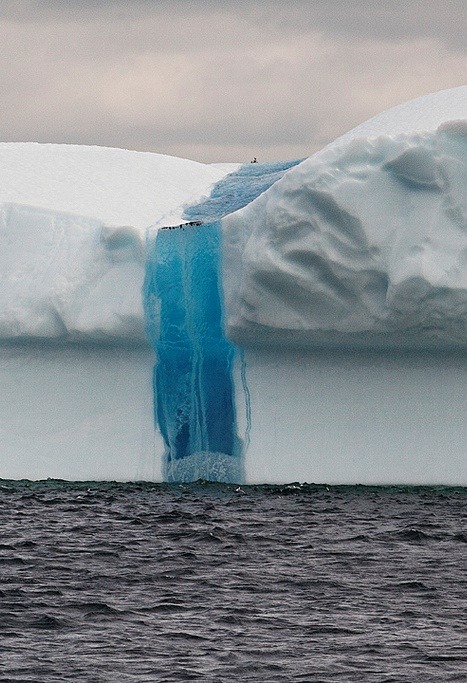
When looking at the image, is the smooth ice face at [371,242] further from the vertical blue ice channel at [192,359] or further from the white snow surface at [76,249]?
the white snow surface at [76,249]

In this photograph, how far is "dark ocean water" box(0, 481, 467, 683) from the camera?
9844mm

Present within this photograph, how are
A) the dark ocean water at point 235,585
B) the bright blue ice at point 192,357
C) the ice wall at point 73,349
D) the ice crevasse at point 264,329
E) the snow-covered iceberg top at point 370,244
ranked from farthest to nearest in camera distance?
the ice wall at point 73,349
the bright blue ice at point 192,357
the ice crevasse at point 264,329
the snow-covered iceberg top at point 370,244
the dark ocean water at point 235,585

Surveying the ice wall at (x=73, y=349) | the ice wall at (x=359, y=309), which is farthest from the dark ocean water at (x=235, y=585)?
the ice wall at (x=73, y=349)

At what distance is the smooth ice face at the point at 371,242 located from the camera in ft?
55.5

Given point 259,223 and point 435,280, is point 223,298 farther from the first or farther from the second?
point 435,280

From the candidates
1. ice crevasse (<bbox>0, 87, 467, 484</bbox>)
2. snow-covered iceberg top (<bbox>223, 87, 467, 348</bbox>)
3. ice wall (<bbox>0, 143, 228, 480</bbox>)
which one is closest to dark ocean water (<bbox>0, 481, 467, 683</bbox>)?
ice crevasse (<bbox>0, 87, 467, 484</bbox>)

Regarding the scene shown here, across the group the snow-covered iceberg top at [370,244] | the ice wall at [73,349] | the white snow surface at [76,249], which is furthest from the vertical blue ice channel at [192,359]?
the snow-covered iceberg top at [370,244]

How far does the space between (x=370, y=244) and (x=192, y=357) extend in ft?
10.1

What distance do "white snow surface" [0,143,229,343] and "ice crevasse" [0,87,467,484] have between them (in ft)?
0.10

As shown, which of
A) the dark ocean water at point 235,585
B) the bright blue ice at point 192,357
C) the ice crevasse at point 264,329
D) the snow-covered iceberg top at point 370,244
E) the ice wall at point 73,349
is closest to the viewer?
the dark ocean water at point 235,585

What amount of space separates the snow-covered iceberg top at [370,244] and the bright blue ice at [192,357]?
95 centimetres

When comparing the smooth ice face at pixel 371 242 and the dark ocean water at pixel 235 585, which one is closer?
the dark ocean water at pixel 235 585

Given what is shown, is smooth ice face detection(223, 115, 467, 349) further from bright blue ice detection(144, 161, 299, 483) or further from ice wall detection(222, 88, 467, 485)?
bright blue ice detection(144, 161, 299, 483)

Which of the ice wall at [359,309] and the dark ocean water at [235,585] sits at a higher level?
the ice wall at [359,309]
